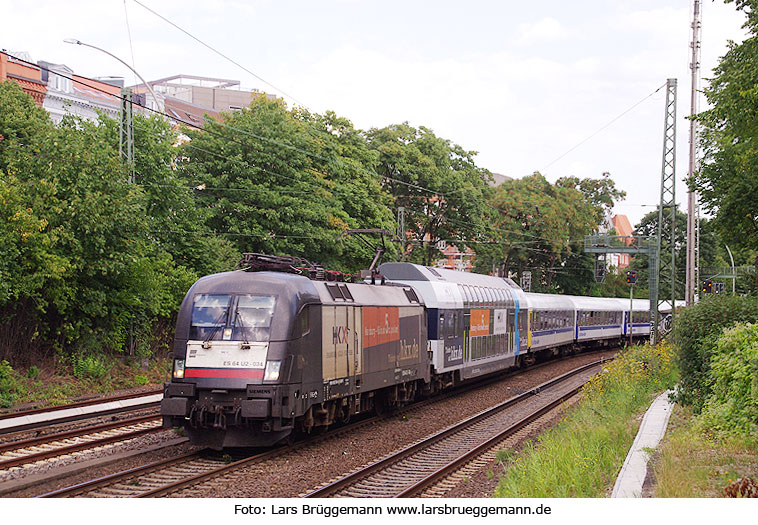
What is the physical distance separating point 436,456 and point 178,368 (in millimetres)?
4741

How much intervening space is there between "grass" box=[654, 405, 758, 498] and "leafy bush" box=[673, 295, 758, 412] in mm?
2203

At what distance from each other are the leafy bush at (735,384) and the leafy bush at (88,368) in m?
15.7

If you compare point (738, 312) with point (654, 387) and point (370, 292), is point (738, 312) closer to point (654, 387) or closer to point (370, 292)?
point (654, 387)

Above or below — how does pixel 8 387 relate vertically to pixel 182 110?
below

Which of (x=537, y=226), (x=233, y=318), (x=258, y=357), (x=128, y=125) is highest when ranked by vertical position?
(x=537, y=226)

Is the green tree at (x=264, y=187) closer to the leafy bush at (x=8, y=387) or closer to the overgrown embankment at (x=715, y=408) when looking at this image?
the leafy bush at (x=8, y=387)

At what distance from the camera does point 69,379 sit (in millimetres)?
20750

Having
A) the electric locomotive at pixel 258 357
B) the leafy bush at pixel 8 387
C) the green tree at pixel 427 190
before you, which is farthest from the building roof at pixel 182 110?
the electric locomotive at pixel 258 357

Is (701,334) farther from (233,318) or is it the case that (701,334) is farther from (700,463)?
(233,318)

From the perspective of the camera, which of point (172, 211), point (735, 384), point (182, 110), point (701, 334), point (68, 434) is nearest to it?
point (735, 384)

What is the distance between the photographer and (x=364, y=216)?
131 ft

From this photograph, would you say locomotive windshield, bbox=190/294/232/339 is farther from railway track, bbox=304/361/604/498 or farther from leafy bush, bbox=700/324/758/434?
leafy bush, bbox=700/324/758/434

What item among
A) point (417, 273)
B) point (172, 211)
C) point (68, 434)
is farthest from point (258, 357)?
point (172, 211)

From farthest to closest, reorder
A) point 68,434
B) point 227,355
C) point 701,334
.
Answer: point 701,334, point 68,434, point 227,355
